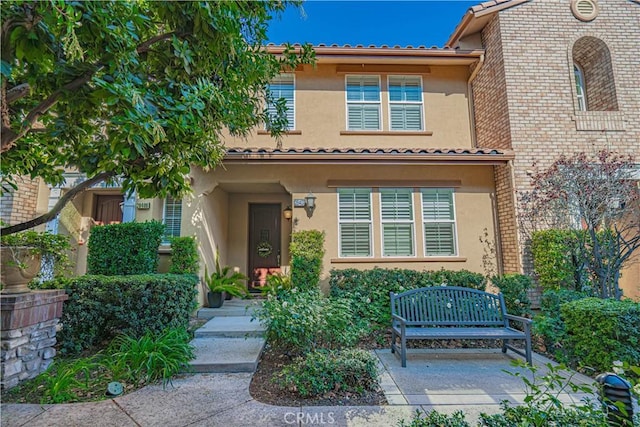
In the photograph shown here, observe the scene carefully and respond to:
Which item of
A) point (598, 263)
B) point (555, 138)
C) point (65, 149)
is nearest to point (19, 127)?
point (65, 149)

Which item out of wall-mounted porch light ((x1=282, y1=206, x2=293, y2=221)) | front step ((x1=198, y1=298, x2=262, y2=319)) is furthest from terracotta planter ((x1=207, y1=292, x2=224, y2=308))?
wall-mounted porch light ((x1=282, y1=206, x2=293, y2=221))

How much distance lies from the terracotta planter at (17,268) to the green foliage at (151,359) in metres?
1.61

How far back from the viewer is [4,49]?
252 cm

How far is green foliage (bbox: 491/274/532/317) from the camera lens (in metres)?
6.68

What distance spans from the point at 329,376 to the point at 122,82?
396cm

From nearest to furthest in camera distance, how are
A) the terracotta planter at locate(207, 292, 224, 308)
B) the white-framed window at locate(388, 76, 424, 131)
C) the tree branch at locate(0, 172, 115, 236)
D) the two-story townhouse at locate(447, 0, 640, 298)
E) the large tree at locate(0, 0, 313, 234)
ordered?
the large tree at locate(0, 0, 313, 234)
the tree branch at locate(0, 172, 115, 236)
the terracotta planter at locate(207, 292, 224, 308)
the two-story townhouse at locate(447, 0, 640, 298)
the white-framed window at locate(388, 76, 424, 131)

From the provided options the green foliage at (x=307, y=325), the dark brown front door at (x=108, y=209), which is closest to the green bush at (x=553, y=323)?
the green foliage at (x=307, y=325)

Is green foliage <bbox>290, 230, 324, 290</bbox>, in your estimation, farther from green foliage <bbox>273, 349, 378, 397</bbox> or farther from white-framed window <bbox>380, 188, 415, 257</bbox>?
green foliage <bbox>273, 349, 378, 397</bbox>

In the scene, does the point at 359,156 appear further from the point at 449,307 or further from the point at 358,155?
the point at 449,307

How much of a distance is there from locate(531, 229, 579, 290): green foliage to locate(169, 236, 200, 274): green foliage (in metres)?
8.08

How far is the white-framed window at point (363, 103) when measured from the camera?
9680mm

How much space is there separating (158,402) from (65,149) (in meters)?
3.40

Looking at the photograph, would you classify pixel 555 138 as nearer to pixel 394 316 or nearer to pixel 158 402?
pixel 394 316

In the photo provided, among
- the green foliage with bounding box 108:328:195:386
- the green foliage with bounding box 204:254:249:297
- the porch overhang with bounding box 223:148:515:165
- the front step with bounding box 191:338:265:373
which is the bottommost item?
the front step with bounding box 191:338:265:373
